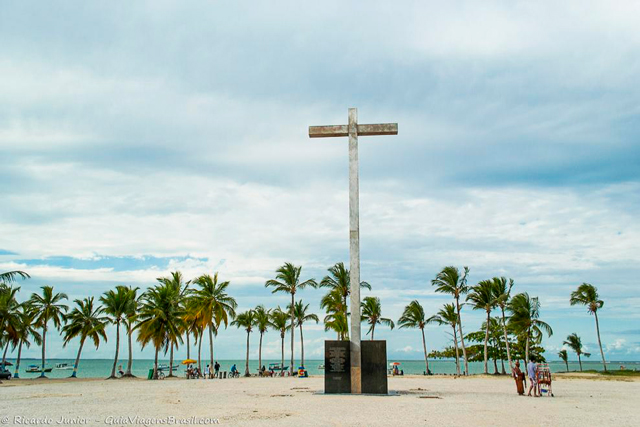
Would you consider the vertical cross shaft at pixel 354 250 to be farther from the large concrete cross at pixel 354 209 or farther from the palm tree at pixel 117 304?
the palm tree at pixel 117 304

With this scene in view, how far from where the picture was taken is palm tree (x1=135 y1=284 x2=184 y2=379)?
41219 millimetres

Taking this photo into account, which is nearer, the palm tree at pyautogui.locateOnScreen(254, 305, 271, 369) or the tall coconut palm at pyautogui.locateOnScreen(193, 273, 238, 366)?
the tall coconut palm at pyautogui.locateOnScreen(193, 273, 238, 366)

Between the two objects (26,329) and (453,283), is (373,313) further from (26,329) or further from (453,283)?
(26,329)

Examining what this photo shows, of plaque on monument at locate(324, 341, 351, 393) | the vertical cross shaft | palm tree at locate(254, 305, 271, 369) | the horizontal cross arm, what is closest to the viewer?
plaque on monument at locate(324, 341, 351, 393)

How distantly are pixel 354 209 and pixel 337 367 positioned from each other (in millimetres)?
5886

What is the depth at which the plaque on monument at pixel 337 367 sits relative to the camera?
18.2 meters

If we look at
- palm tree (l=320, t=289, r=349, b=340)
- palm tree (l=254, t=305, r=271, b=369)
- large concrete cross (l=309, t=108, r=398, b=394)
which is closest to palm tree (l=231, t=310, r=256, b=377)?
palm tree (l=254, t=305, r=271, b=369)

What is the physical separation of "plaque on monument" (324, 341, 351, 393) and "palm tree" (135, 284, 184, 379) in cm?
2606

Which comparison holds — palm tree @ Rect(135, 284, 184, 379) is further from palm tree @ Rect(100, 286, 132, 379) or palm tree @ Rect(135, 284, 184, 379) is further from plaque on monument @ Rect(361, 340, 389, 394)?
plaque on monument @ Rect(361, 340, 389, 394)

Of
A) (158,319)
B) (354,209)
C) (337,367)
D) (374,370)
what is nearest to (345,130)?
(354,209)

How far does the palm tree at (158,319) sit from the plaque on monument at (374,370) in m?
→ 26.7

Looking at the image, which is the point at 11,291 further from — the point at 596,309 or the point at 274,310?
the point at 596,309

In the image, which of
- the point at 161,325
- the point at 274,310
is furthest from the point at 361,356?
the point at 274,310

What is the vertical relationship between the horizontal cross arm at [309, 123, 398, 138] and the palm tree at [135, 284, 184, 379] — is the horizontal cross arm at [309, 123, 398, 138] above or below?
above
